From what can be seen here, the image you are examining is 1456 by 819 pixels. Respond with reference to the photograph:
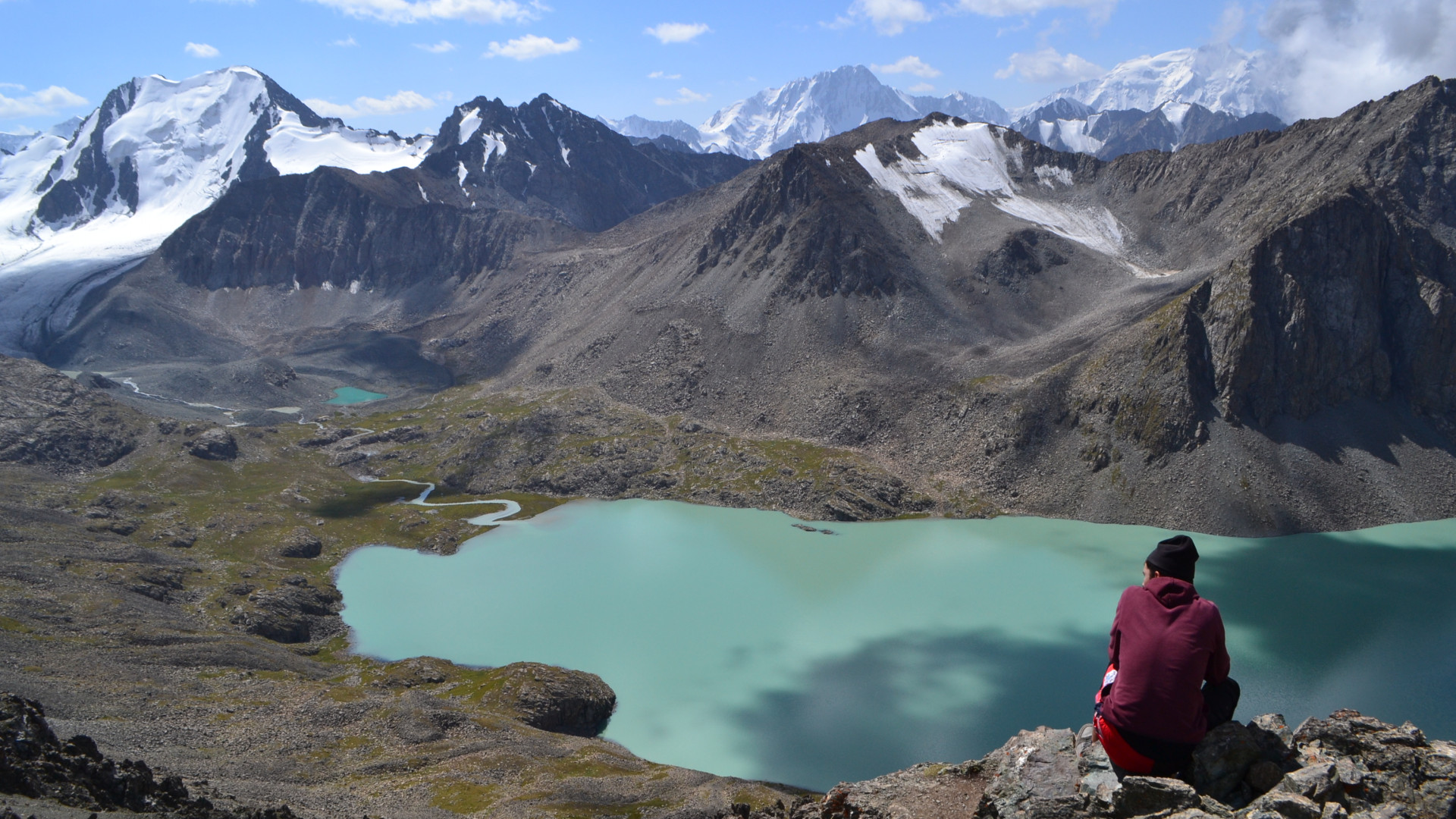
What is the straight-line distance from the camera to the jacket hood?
42.2 ft

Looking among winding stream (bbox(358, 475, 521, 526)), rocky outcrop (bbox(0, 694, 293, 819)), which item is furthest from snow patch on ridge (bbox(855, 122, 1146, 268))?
rocky outcrop (bbox(0, 694, 293, 819))

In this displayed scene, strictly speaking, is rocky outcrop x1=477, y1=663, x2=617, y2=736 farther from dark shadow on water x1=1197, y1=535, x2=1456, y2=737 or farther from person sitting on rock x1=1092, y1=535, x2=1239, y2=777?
person sitting on rock x1=1092, y1=535, x2=1239, y2=777

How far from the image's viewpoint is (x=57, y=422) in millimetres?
99750

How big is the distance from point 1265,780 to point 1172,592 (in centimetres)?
424

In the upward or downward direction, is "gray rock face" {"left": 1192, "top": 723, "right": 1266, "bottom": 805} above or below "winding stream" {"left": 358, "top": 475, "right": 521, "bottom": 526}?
above

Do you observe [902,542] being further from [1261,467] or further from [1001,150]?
[1001,150]

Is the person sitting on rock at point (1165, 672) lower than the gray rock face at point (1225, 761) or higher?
higher

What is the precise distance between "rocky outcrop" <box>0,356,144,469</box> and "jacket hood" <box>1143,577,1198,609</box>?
384ft

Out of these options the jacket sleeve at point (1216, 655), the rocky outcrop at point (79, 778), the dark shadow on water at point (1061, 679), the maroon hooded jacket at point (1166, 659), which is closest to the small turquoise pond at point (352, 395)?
the dark shadow on water at point (1061, 679)

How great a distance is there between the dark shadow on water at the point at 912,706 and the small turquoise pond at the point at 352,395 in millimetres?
127895

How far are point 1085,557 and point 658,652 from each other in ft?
131

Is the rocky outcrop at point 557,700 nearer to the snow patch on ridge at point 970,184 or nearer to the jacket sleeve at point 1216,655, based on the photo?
the jacket sleeve at point 1216,655

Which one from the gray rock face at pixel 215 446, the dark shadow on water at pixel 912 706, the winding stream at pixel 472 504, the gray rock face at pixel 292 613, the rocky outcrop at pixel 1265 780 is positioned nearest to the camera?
the rocky outcrop at pixel 1265 780

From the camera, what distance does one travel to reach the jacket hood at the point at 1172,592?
42.2 ft
